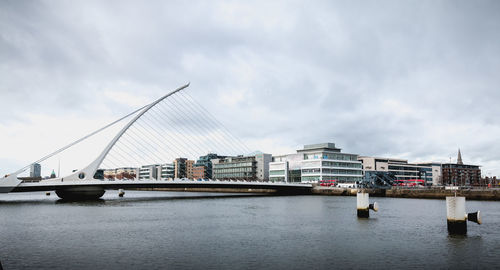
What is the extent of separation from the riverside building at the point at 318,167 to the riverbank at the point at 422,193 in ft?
61.4

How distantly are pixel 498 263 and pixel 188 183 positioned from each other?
5834 centimetres

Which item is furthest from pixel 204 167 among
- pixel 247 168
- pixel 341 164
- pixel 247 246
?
pixel 247 246

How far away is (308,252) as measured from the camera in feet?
62.3

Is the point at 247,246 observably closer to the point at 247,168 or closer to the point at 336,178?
the point at 336,178

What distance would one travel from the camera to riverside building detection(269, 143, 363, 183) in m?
119

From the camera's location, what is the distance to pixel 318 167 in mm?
119062

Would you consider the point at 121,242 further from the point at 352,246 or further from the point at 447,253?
the point at 447,253

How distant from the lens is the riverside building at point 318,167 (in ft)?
392

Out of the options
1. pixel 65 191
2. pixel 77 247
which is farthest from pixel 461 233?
pixel 65 191

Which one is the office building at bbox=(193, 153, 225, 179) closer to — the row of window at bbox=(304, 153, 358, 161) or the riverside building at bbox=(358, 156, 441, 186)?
the row of window at bbox=(304, 153, 358, 161)

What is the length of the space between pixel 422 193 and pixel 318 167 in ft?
155

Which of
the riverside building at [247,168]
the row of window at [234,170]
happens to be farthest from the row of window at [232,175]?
the row of window at [234,170]

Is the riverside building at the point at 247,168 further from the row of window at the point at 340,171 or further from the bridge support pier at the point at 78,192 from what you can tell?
the bridge support pier at the point at 78,192

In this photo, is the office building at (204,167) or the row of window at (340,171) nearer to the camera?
the row of window at (340,171)
